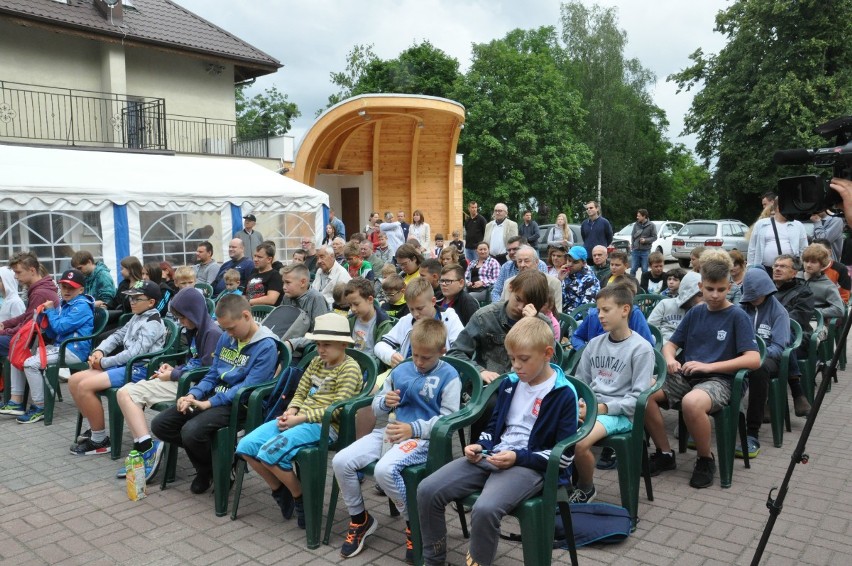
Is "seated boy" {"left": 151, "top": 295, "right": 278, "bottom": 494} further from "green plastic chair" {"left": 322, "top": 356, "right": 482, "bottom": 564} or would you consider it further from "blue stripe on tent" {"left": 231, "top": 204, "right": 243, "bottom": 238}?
"blue stripe on tent" {"left": 231, "top": 204, "right": 243, "bottom": 238}

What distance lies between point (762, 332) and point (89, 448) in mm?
5527

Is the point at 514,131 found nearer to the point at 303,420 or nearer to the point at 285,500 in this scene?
the point at 303,420

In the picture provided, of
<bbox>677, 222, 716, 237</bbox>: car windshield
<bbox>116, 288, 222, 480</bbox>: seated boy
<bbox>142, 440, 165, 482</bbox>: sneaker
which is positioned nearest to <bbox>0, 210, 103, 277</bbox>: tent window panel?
<bbox>116, 288, 222, 480</bbox>: seated boy

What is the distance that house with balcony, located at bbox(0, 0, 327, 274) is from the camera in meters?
11.3

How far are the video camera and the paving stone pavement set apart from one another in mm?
1806

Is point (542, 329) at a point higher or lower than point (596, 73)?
lower

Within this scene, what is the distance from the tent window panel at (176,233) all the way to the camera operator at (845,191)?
11.4 meters

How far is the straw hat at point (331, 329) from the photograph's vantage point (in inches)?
160

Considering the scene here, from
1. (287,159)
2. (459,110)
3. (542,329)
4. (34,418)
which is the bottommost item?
(34,418)

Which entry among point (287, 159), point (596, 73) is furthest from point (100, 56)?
point (596, 73)

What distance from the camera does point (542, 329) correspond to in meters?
3.27

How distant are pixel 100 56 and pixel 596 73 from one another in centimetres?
3037

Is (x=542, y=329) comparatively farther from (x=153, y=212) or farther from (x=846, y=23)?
(x=846, y=23)

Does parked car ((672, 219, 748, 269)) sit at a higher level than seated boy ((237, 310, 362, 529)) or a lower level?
higher
